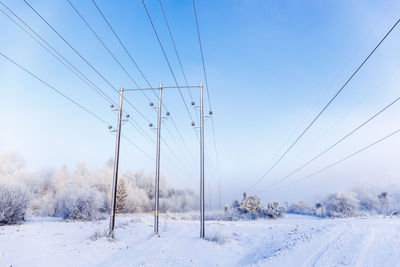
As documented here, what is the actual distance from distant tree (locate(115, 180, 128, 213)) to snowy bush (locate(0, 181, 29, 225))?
2799 centimetres

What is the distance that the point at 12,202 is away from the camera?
16094 millimetres

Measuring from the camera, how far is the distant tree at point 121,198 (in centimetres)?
4441

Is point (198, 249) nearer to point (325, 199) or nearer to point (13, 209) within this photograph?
point (13, 209)

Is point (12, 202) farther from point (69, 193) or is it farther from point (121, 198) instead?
point (121, 198)

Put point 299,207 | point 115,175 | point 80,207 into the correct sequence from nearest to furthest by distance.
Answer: point 115,175
point 80,207
point 299,207

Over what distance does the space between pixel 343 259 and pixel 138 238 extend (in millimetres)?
10855

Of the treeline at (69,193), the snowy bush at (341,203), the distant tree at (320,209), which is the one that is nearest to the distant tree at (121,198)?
the treeline at (69,193)

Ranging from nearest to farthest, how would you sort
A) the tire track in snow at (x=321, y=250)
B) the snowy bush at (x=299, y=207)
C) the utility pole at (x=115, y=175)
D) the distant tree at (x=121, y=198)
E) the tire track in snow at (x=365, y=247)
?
the tire track in snow at (x=365, y=247) < the tire track in snow at (x=321, y=250) < the utility pole at (x=115, y=175) < the distant tree at (x=121, y=198) < the snowy bush at (x=299, y=207)

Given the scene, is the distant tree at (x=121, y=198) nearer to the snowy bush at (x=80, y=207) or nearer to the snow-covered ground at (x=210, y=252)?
the snowy bush at (x=80, y=207)

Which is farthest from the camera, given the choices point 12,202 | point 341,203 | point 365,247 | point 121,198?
point 121,198

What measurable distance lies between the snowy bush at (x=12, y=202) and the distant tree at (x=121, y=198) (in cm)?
2799

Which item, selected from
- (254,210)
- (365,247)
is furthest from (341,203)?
(365,247)

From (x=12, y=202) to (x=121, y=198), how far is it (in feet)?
98.5

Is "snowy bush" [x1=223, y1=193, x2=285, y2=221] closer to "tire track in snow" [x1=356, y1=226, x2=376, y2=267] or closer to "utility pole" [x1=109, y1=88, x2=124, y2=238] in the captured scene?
"utility pole" [x1=109, y1=88, x2=124, y2=238]
